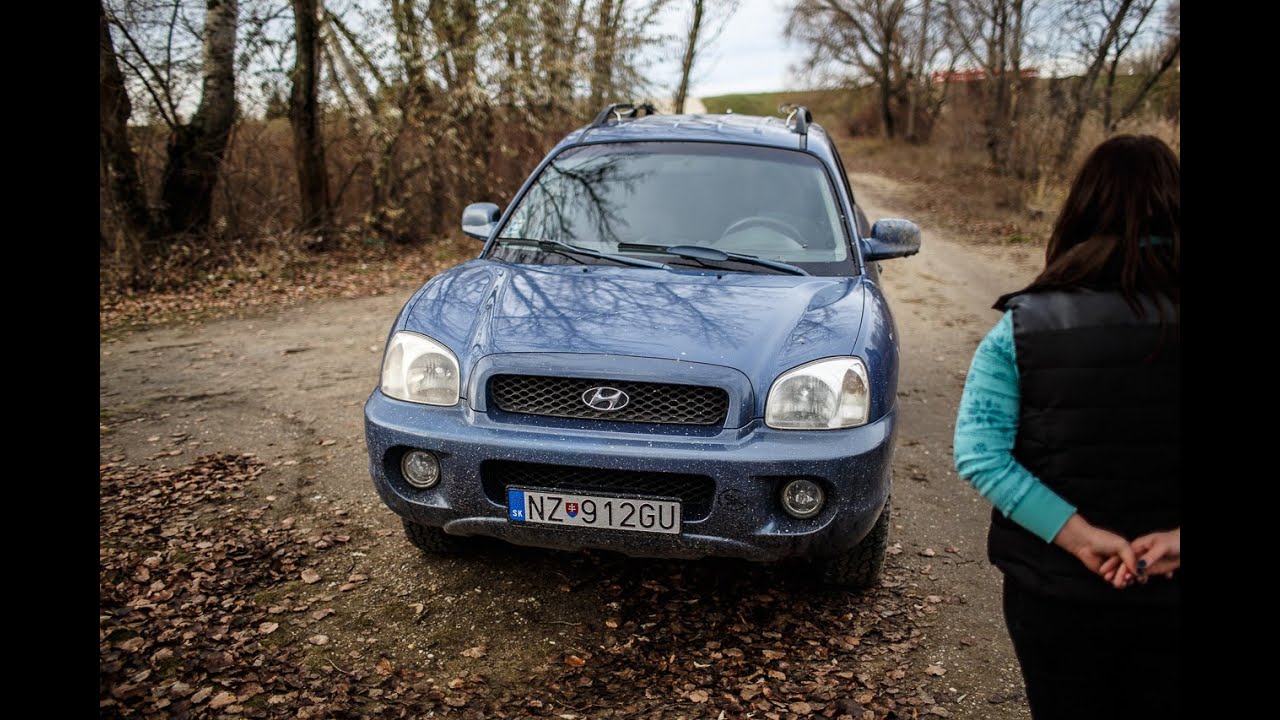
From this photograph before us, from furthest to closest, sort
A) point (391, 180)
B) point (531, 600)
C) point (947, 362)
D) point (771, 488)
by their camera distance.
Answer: point (391, 180)
point (947, 362)
point (531, 600)
point (771, 488)

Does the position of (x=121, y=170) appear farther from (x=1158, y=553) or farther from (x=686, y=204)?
(x=1158, y=553)

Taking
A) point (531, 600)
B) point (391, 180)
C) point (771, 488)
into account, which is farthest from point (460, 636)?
point (391, 180)

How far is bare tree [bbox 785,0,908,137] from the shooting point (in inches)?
1673

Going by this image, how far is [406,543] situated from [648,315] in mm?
1631

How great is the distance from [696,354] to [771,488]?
52cm

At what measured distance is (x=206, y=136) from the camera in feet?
35.2

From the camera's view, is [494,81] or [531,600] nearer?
[531,600]

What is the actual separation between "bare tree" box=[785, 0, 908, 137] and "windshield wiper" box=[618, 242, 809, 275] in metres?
42.3

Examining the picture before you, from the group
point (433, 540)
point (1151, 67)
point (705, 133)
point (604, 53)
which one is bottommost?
point (433, 540)

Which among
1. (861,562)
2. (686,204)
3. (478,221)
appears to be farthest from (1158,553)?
(478,221)

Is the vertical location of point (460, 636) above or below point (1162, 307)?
below
